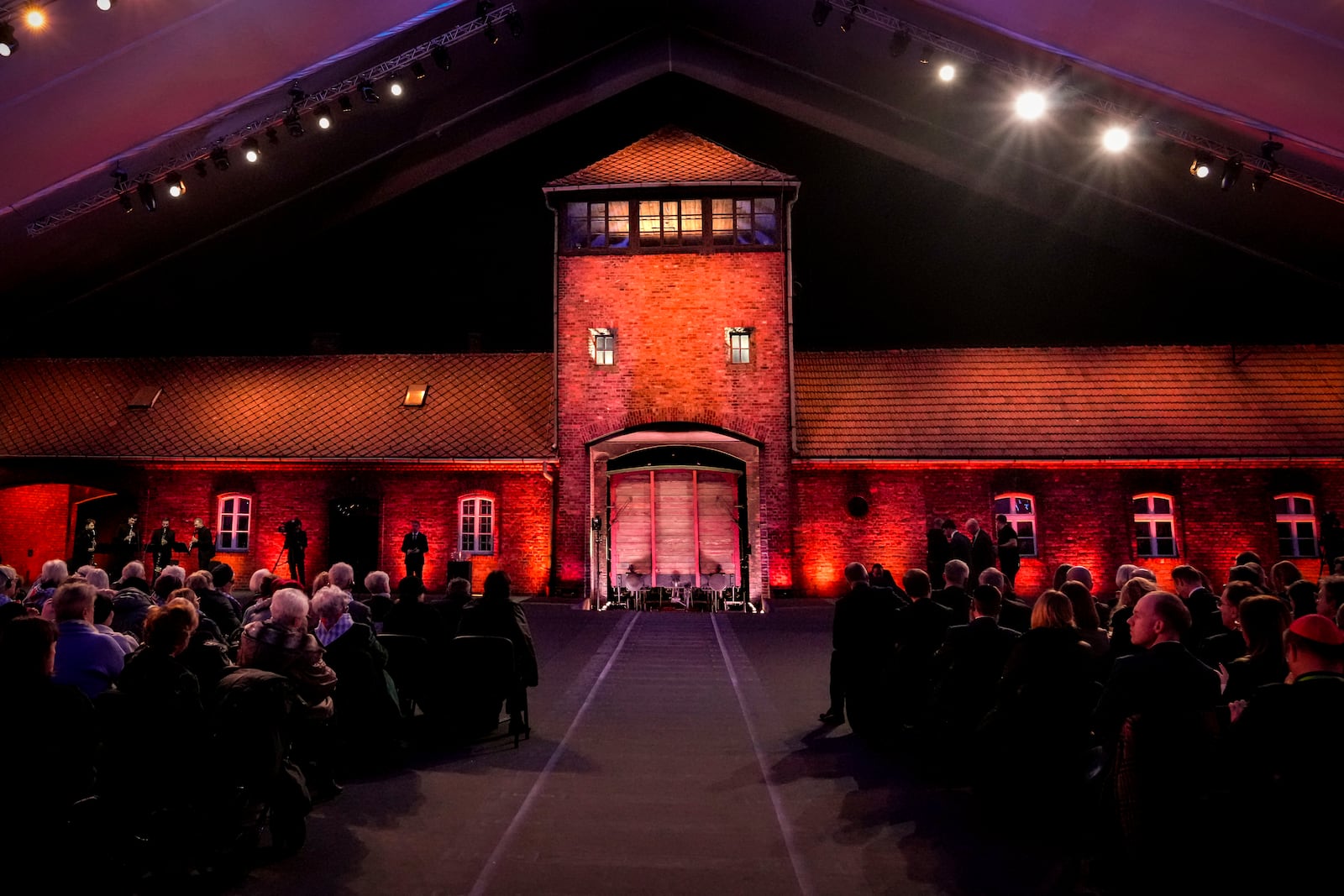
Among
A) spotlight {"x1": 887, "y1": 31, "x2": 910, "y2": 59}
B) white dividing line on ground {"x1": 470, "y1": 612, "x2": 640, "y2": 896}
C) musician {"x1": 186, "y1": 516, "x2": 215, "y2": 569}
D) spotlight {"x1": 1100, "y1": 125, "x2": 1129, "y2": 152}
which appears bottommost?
white dividing line on ground {"x1": 470, "y1": 612, "x2": 640, "y2": 896}

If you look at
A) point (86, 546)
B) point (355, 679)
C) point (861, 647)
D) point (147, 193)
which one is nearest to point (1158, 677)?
point (861, 647)

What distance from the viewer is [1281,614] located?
394 centimetres

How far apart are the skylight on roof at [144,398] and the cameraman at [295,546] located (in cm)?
583

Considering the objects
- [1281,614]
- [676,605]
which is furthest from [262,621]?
[676,605]

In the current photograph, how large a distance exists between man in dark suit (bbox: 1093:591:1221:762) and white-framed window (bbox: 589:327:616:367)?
549 inches

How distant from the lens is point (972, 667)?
211 inches

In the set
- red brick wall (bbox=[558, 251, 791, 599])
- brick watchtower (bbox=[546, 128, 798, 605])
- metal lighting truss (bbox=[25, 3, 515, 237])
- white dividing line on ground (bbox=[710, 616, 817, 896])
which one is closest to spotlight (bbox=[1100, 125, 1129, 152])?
brick watchtower (bbox=[546, 128, 798, 605])

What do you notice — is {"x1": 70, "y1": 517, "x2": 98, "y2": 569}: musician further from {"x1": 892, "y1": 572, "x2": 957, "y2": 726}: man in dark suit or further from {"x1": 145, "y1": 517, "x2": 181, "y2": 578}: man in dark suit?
{"x1": 892, "y1": 572, "x2": 957, "y2": 726}: man in dark suit

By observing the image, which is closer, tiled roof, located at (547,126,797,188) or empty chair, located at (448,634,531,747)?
empty chair, located at (448,634,531,747)

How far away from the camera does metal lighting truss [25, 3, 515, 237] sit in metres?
13.2

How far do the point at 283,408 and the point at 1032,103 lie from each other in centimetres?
1871

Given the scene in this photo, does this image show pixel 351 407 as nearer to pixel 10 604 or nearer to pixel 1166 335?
pixel 10 604

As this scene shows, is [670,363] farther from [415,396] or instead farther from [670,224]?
[415,396]

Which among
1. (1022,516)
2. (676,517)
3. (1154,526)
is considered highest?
(676,517)
